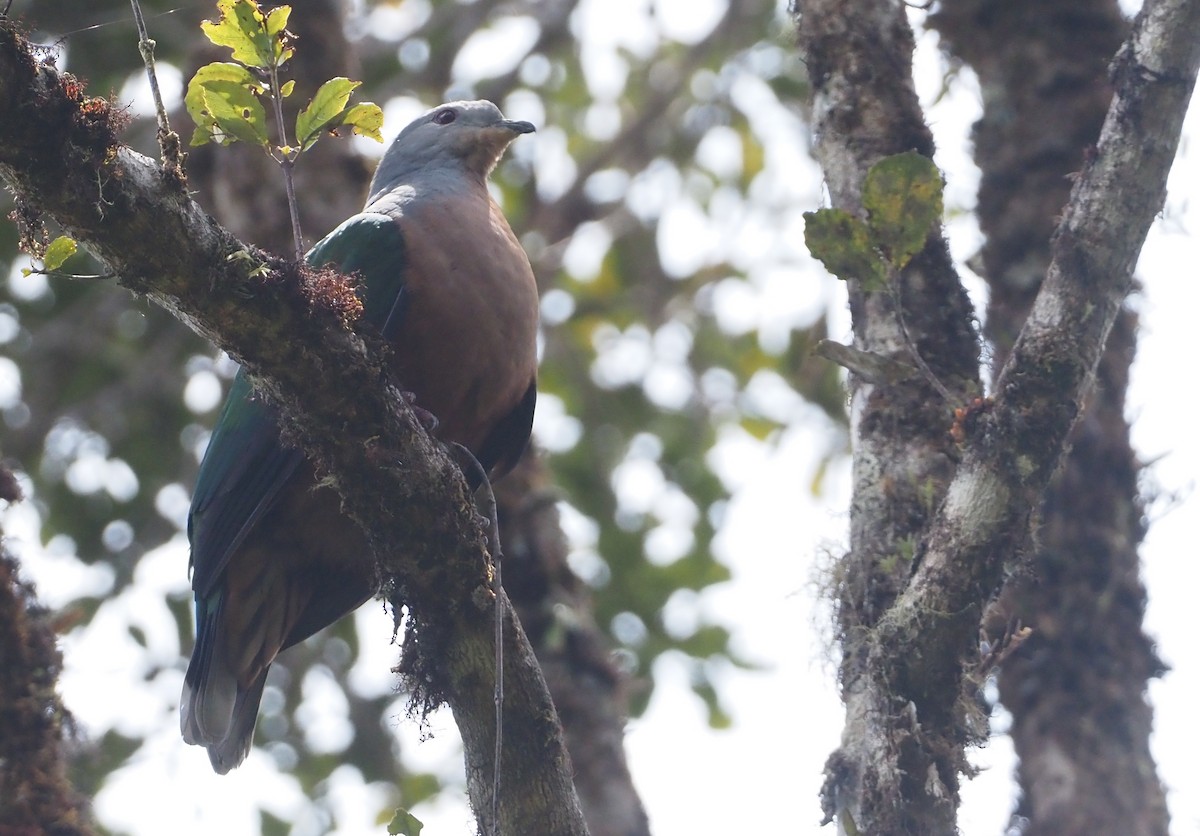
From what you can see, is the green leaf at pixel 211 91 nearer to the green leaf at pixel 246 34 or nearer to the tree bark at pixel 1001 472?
the green leaf at pixel 246 34

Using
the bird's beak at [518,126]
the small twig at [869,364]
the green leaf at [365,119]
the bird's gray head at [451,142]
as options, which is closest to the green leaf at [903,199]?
the small twig at [869,364]

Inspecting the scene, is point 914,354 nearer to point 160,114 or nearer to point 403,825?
point 403,825

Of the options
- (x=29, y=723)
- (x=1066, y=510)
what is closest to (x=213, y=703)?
(x=29, y=723)

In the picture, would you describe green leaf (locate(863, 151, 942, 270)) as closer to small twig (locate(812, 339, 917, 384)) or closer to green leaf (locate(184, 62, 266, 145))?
small twig (locate(812, 339, 917, 384))

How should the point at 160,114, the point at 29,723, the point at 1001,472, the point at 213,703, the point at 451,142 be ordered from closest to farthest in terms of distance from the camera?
the point at 160,114 < the point at 1001,472 < the point at 29,723 < the point at 213,703 < the point at 451,142

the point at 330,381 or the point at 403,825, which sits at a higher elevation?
the point at 330,381

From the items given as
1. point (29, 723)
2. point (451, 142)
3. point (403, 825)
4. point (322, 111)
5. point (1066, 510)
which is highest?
point (451, 142)

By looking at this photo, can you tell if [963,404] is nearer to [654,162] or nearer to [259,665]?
[259,665]

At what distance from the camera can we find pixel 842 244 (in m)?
2.62

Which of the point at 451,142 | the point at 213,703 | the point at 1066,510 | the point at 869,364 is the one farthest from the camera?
the point at 451,142

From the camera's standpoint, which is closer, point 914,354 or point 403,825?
point 403,825

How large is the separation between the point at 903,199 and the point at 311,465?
5.03 ft

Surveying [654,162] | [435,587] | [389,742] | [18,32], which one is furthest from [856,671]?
[654,162]

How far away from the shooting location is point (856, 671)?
9.18ft
